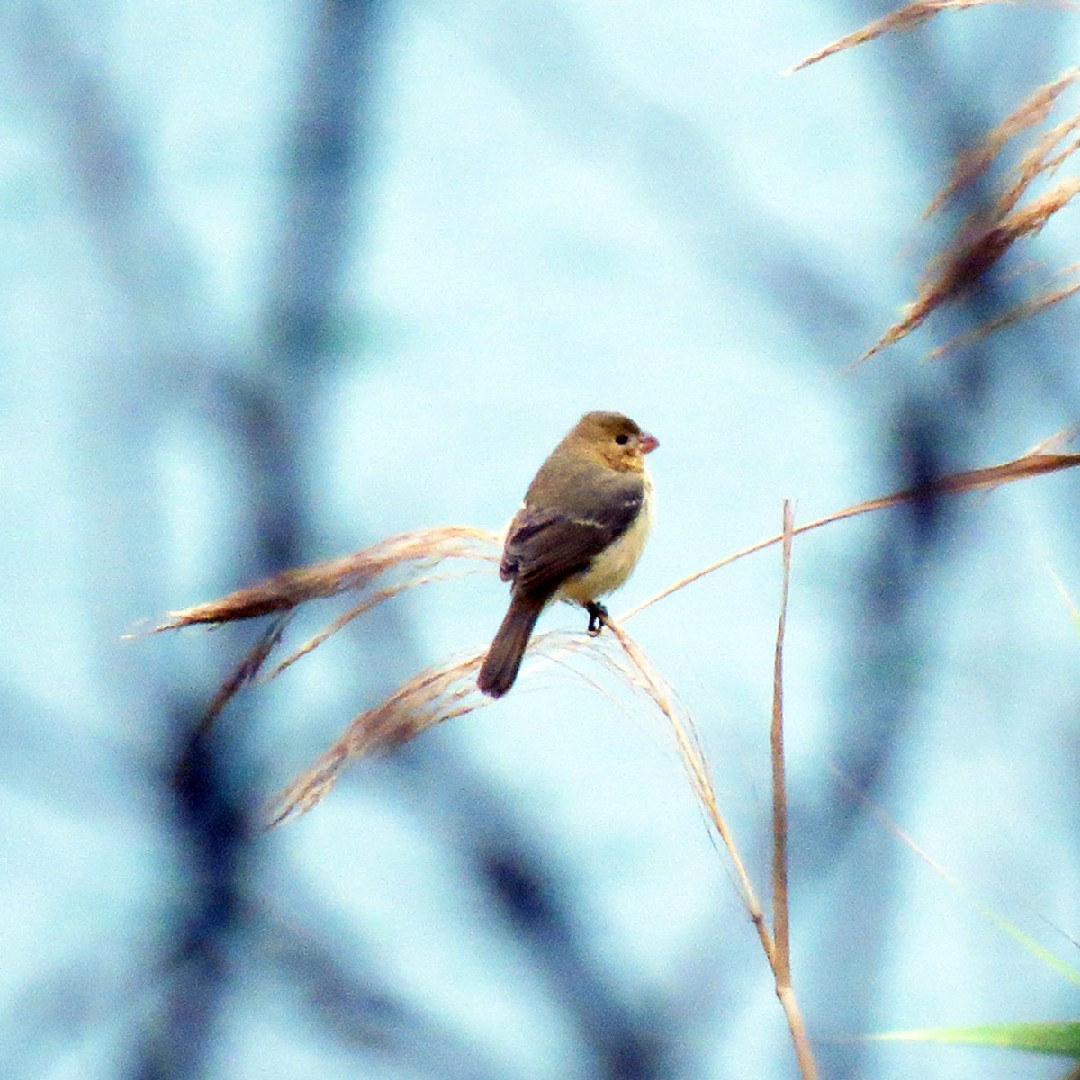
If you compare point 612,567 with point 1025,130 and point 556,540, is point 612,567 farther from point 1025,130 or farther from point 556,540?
point 1025,130

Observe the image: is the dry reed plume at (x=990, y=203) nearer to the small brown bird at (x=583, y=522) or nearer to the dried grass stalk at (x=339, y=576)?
the dried grass stalk at (x=339, y=576)

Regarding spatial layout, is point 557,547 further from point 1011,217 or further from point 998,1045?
point 998,1045

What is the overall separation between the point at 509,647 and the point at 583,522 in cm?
178

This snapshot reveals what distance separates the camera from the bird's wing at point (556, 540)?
4.76 meters

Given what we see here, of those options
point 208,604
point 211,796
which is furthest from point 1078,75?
point 211,796

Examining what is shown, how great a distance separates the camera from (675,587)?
9.21ft

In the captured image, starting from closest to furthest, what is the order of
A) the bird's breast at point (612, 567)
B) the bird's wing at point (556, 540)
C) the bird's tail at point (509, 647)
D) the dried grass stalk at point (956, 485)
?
1. the dried grass stalk at point (956, 485)
2. the bird's tail at point (509, 647)
3. the bird's wing at point (556, 540)
4. the bird's breast at point (612, 567)

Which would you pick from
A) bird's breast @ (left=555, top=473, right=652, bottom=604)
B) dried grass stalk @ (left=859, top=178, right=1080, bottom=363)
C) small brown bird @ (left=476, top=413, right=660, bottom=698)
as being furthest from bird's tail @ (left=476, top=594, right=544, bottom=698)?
dried grass stalk @ (left=859, top=178, right=1080, bottom=363)

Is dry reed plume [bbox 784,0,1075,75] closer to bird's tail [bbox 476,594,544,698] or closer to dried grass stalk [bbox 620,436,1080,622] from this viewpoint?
dried grass stalk [bbox 620,436,1080,622]

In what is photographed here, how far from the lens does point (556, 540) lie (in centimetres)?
497

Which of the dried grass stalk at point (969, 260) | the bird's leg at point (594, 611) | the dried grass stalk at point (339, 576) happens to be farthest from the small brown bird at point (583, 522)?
the dried grass stalk at point (969, 260)

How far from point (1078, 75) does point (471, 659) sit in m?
1.24

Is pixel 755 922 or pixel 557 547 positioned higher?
pixel 557 547

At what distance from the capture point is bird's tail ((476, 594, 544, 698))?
2963 mm
